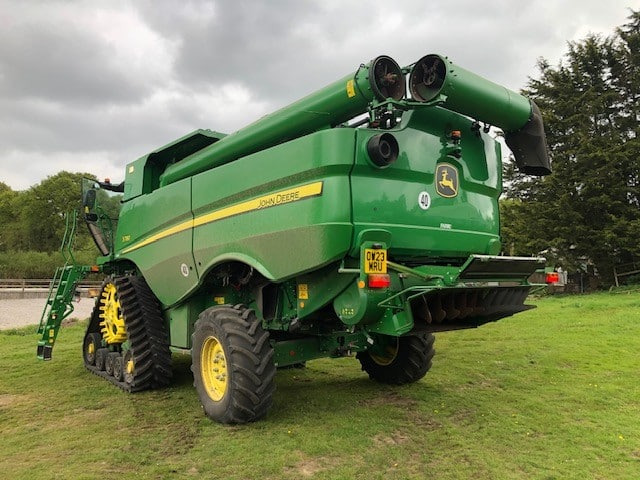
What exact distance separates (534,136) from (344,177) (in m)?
2.52

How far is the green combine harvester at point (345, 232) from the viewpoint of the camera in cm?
450

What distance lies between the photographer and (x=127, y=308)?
7.12 m

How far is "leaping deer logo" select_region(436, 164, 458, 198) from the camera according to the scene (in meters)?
5.20

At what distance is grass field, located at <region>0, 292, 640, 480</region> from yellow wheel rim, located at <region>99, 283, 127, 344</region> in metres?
0.66

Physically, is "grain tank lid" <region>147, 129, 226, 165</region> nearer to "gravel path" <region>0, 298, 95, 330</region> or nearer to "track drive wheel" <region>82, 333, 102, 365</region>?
"track drive wheel" <region>82, 333, 102, 365</region>

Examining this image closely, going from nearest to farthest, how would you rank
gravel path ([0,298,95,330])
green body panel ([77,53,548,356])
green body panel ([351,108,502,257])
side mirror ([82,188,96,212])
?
green body panel ([77,53,548,356]), green body panel ([351,108,502,257]), side mirror ([82,188,96,212]), gravel path ([0,298,95,330])

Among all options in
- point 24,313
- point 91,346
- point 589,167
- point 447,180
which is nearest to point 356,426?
point 447,180

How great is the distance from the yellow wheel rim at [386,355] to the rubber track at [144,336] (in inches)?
106

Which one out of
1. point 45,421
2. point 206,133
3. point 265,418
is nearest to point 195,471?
point 265,418

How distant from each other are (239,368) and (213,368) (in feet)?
2.54

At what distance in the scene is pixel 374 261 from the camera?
14.2 feet

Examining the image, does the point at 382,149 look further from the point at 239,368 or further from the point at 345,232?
the point at 239,368

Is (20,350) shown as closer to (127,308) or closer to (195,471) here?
(127,308)

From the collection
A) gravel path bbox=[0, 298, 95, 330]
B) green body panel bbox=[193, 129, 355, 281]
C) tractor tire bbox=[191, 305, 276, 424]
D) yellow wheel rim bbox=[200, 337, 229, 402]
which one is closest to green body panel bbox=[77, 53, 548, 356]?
green body panel bbox=[193, 129, 355, 281]
